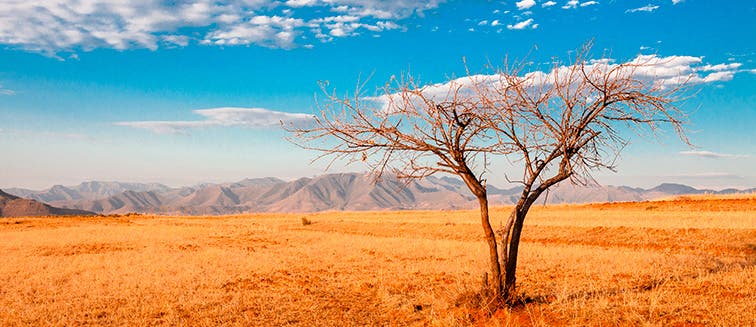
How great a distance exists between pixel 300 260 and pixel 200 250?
22.8ft

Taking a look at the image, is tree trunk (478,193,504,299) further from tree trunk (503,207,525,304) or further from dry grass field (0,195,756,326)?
dry grass field (0,195,756,326)

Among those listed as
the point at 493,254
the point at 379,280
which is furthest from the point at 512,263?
the point at 379,280

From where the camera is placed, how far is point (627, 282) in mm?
13328

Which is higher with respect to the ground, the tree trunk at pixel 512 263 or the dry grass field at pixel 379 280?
the tree trunk at pixel 512 263

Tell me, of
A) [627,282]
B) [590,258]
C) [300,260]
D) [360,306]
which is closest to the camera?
[360,306]

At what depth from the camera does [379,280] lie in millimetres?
15461

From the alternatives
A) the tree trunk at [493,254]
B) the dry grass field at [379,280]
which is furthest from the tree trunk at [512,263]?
the dry grass field at [379,280]

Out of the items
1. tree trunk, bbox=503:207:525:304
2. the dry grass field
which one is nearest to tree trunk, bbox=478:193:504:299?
tree trunk, bbox=503:207:525:304

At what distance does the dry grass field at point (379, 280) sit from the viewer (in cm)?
1012

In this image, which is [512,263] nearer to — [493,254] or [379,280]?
[493,254]

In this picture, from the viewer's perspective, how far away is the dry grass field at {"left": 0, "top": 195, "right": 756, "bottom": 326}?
1012 centimetres

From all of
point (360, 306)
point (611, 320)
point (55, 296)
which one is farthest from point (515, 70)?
point (55, 296)

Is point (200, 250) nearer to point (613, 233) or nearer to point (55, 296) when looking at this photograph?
point (55, 296)

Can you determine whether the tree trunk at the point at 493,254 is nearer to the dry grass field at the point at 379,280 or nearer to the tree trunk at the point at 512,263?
the tree trunk at the point at 512,263
